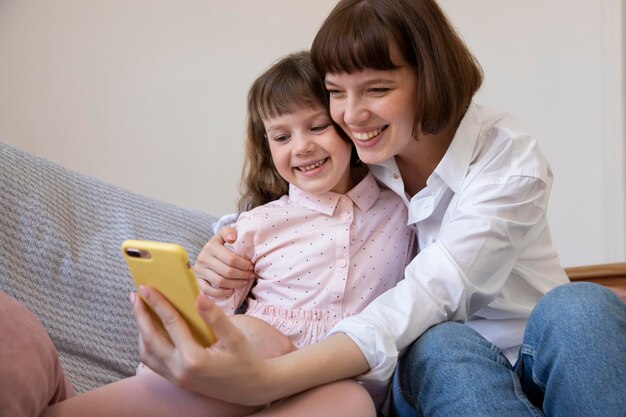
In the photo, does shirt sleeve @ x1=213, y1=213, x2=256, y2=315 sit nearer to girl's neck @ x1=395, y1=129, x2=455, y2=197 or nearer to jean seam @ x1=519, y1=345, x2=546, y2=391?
girl's neck @ x1=395, y1=129, x2=455, y2=197

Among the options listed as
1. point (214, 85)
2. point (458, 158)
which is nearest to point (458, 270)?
point (458, 158)

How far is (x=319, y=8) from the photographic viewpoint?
2.82 m

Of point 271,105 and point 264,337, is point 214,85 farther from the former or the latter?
point 264,337

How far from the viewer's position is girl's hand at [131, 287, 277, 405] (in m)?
0.97

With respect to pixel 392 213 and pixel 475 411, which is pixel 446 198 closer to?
pixel 392 213

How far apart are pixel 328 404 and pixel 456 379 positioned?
17 centimetres

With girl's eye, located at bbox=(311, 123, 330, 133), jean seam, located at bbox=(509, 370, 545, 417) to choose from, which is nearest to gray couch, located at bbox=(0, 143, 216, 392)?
girl's eye, located at bbox=(311, 123, 330, 133)

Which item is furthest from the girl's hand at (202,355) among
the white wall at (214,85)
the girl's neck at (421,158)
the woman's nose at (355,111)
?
the white wall at (214,85)

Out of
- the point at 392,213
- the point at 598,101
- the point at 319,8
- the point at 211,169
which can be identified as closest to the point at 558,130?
the point at 598,101

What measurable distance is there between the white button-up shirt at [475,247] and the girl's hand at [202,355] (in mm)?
217

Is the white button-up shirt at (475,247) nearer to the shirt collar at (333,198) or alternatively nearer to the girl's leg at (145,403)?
the shirt collar at (333,198)

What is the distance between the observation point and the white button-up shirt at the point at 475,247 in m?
1.24

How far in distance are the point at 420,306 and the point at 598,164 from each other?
1.82 metres

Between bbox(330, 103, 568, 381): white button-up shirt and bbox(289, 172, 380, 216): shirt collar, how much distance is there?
39mm
